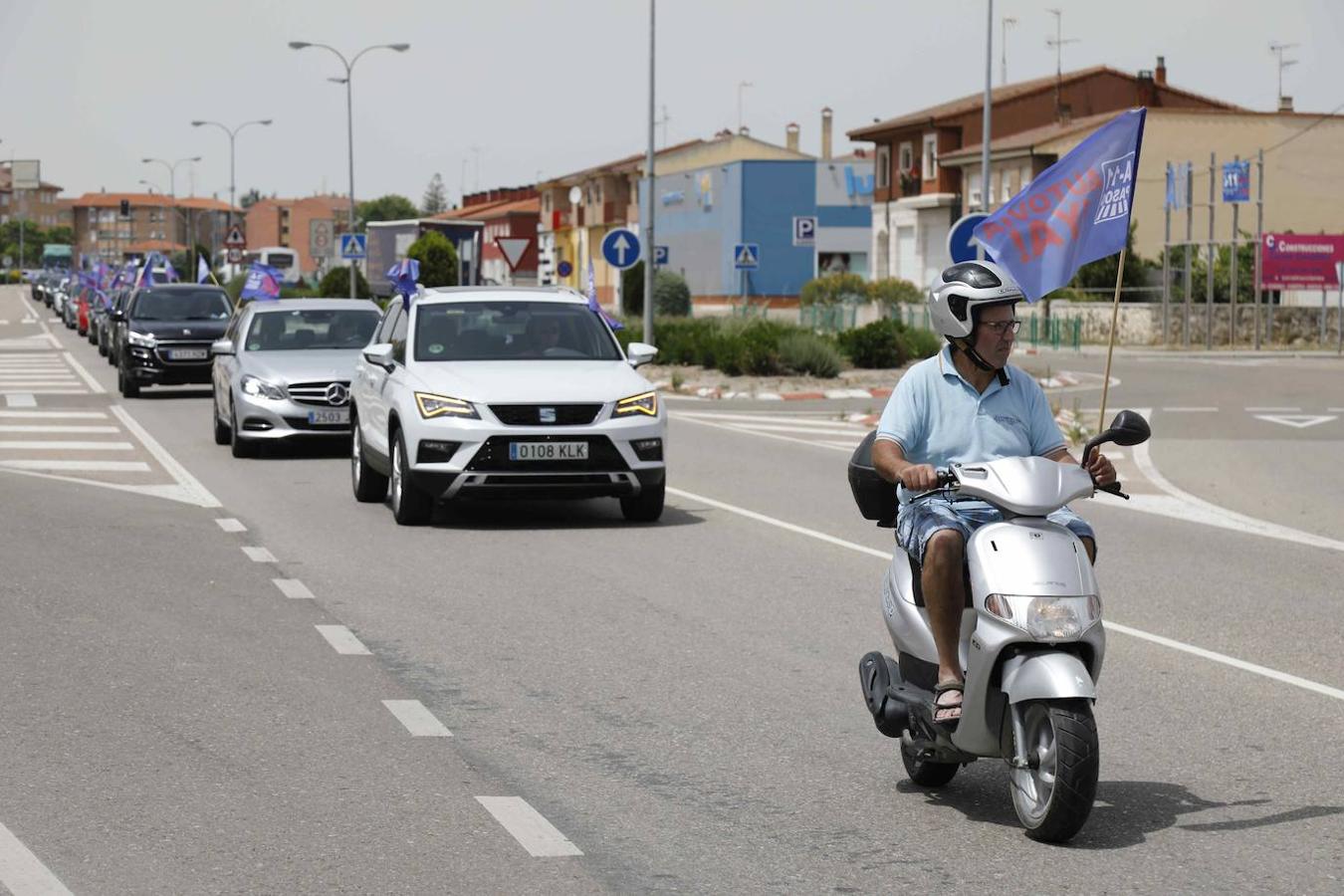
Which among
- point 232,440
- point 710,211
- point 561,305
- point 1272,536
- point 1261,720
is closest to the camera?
point 1261,720

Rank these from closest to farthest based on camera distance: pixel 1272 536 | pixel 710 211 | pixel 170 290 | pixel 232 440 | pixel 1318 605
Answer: pixel 1318 605, pixel 1272 536, pixel 232 440, pixel 170 290, pixel 710 211

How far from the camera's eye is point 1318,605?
35.3ft

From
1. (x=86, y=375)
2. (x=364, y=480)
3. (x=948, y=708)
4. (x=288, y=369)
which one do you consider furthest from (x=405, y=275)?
(x=86, y=375)

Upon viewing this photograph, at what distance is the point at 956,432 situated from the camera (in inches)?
245

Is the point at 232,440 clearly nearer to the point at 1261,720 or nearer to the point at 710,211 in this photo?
the point at 1261,720

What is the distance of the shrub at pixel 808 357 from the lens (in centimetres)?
3584

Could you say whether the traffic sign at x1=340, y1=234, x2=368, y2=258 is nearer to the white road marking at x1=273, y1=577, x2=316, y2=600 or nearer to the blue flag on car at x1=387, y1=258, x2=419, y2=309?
the blue flag on car at x1=387, y1=258, x2=419, y2=309

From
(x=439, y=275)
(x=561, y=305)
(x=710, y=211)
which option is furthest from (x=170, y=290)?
(x=710, y=211)

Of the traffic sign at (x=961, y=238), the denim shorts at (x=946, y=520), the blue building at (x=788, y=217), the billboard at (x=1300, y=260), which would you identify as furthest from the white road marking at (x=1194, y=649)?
the blue building at (x=788, y=217)

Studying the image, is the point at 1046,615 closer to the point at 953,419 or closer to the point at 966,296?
the point at 953,419

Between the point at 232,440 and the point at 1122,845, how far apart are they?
608 inches

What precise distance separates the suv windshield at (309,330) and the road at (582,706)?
496 centimetres

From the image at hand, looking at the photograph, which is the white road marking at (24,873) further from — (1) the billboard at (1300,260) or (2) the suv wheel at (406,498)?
(1) the billboard at (1300,260)

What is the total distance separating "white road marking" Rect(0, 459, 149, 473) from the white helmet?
44.7ft
